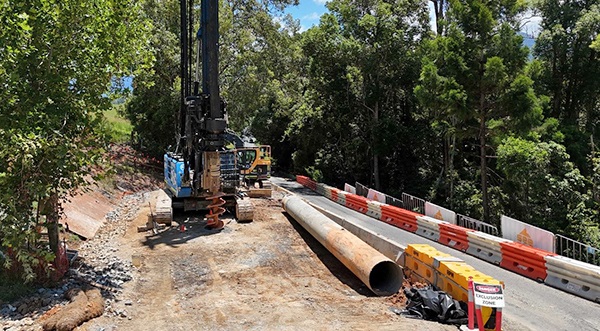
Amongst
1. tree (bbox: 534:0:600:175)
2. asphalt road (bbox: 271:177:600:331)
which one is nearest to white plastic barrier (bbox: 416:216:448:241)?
asphalt road (bbox: 271:177:600:331)

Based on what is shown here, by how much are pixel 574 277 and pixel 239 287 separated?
24.5ft

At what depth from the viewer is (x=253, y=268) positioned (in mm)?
11750

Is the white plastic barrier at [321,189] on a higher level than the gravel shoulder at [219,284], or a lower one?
higher

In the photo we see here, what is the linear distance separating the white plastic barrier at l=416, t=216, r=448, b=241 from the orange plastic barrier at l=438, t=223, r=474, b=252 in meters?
0.30

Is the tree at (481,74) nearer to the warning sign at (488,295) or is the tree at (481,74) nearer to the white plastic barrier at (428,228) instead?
the white plastic barrier at (428,228)

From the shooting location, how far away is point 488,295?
7.41m

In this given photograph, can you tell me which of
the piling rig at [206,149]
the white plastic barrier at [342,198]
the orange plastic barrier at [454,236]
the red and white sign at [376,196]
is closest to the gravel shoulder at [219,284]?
the piling rig at [206,149]

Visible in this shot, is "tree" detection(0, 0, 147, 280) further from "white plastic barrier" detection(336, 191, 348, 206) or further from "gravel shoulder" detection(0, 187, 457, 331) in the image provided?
"white plastic barrier" detection(336, 191, 348, 206)

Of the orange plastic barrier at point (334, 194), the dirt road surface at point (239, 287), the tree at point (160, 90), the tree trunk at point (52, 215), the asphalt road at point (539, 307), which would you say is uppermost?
the tree at point (160, 90)

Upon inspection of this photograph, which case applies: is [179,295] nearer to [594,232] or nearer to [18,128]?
[18,128]

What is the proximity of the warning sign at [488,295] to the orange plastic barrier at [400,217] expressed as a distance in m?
10.2

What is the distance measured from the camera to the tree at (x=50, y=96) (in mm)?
8430

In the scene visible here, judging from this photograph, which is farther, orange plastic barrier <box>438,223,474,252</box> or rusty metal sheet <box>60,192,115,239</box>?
rusty metal sheet <box>60,192,115,239</box>

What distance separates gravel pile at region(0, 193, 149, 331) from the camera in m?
8.26
